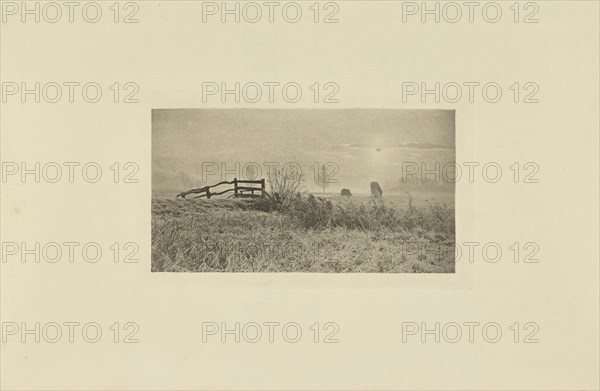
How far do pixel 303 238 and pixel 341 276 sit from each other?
0.14 meters

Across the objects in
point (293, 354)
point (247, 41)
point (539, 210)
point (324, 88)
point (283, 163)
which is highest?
point (247, 41)

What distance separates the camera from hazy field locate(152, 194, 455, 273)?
5.21 feet

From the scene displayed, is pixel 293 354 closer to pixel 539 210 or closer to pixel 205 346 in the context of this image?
pixel 205 346

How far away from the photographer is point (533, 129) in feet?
5.21

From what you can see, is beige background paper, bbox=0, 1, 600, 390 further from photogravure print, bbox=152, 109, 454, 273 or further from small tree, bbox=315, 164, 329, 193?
small tree, bbox=315, 164, 329, 193

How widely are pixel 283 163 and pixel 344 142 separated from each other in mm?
170

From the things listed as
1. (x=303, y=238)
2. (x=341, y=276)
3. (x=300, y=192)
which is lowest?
(x=341, y=276)

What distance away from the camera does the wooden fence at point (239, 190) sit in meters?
1.58

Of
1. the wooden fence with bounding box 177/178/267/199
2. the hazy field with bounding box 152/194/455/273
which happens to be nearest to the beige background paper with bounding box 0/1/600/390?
the hazy field with bounding box 152/194/455/273

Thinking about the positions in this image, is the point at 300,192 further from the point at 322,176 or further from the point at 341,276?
the point at 341,276

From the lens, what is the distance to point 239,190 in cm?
158

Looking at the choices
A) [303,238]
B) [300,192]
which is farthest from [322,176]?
[303,238]

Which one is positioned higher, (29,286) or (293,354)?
(29,286)

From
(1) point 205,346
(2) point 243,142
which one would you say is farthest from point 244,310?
(2) point 243,142
